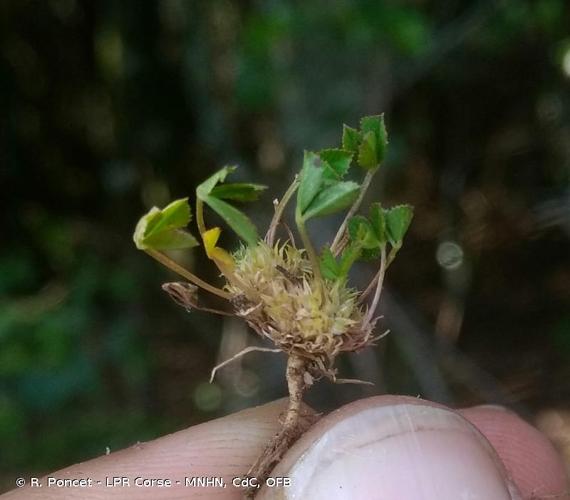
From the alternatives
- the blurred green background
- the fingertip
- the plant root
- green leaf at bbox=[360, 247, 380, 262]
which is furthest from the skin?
the blurred green background

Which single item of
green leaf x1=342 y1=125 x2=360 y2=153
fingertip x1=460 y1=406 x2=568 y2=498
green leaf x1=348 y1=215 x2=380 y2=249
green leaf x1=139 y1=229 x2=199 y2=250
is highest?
green leaf x1=342 y1=125 x2=360 y2=153

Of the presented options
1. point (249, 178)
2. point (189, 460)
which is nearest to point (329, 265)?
point (189, 460)

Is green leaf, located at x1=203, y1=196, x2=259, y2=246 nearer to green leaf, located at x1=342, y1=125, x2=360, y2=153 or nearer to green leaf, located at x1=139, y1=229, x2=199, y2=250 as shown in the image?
green leaf, located at x1=139, y1=229, x2=199, y2=250

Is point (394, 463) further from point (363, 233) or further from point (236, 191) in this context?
point (236, 191)

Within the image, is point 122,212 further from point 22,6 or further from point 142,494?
point 142,494

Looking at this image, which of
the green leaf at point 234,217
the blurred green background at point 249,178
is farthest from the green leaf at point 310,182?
the blurred green background at point 249,178

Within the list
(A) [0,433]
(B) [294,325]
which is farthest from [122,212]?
(B) [294,325]
